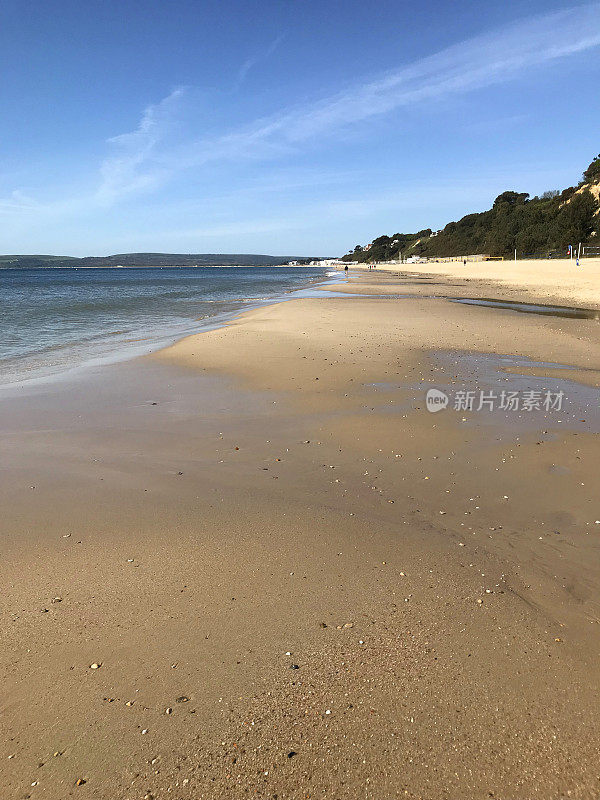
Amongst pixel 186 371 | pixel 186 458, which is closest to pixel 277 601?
pixel 186 458

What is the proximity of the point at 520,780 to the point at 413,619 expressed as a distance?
0.99 meters

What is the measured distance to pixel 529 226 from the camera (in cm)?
7912

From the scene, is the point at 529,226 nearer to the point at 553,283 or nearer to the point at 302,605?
the point at 553,283

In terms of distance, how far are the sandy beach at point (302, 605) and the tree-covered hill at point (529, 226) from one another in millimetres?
64864

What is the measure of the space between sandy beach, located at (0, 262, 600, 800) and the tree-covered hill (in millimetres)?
64864

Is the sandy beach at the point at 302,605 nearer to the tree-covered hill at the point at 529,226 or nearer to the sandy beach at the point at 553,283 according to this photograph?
the sandy beach at the point at 553,283

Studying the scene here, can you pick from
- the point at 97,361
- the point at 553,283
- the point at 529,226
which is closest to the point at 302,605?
the point at 97,361

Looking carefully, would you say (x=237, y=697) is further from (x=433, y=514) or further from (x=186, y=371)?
(x=186, y=371)

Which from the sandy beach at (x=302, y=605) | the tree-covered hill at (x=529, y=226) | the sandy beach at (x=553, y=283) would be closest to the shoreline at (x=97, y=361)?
the sandy beach at (x=302, y=605)

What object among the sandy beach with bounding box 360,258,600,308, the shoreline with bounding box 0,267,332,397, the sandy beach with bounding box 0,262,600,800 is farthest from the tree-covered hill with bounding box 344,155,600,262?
the sandy beach with bounding box 0,262,600,800

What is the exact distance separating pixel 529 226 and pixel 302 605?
8927cm

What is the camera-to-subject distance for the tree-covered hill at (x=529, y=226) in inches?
2440

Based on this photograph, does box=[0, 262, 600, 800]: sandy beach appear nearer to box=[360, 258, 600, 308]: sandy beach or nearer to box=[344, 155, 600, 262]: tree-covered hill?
box=[360, 258, 600, 308]: sandy beach

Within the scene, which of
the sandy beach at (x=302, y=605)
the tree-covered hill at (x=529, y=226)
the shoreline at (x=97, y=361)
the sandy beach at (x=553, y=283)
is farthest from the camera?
the tree-covered hill at (x=529, y=226)
